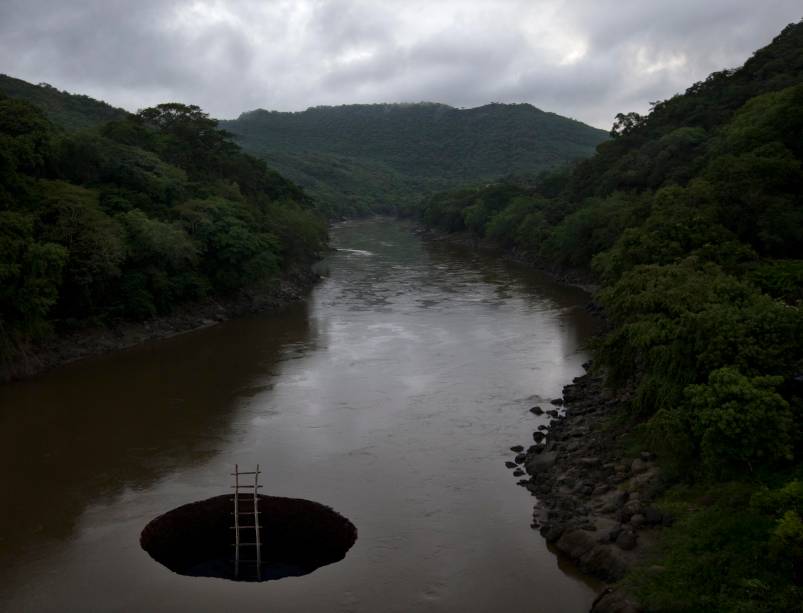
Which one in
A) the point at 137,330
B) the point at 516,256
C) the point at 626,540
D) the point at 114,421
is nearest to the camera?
the point at 626,540

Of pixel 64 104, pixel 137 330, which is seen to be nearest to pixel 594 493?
pixel 137 330

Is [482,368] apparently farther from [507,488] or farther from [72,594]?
[72,594]

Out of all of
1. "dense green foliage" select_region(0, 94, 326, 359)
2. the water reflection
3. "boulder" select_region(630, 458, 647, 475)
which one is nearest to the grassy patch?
"boulder" select_region(630, 458, 647, 475)

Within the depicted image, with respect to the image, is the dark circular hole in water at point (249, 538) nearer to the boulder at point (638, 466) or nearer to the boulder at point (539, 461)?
the boulder at point (539, 461)

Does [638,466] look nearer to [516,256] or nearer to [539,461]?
[539,461]

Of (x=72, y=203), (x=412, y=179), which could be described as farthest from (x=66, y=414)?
(x=412, y=179)

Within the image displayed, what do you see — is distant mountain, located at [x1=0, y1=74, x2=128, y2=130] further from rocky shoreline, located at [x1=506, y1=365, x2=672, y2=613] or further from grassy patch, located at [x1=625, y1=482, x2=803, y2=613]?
grassy patch, located at [x1=625, y1=482, x2=803, y2=613]
